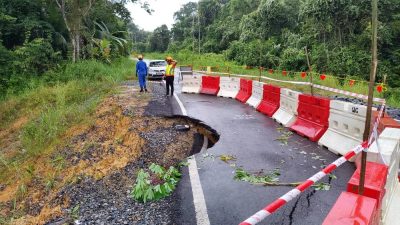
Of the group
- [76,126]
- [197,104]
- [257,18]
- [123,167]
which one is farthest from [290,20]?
[123,167]

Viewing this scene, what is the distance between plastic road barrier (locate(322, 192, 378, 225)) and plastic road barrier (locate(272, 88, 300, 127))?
19.9 ft

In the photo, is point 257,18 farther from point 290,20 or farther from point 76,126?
point 76,126

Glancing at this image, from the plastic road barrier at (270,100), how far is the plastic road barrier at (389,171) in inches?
238

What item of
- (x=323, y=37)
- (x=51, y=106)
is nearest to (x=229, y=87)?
(x=51, y=106)

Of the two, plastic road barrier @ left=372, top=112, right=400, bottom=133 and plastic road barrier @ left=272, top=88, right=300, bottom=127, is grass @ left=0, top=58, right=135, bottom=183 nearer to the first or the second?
plastic road barrier @ left=272, top=88, right=300, bottom=127

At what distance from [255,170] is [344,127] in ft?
7.75

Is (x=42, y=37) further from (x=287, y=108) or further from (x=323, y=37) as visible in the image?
(x=323, y=37)

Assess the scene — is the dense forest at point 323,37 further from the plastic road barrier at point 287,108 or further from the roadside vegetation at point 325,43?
the plastic road barrier at point 287,108

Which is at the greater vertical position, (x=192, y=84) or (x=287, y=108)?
(x=192, y=84)

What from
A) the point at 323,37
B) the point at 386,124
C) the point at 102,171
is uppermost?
the point at 323,37

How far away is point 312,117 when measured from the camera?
328 inches

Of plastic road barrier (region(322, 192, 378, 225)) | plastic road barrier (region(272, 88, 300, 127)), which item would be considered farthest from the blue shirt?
plastic road barrier (region(322, 192, 378, 225))

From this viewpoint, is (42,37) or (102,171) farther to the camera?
(42,37)

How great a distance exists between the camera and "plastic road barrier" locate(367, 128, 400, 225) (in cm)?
393
